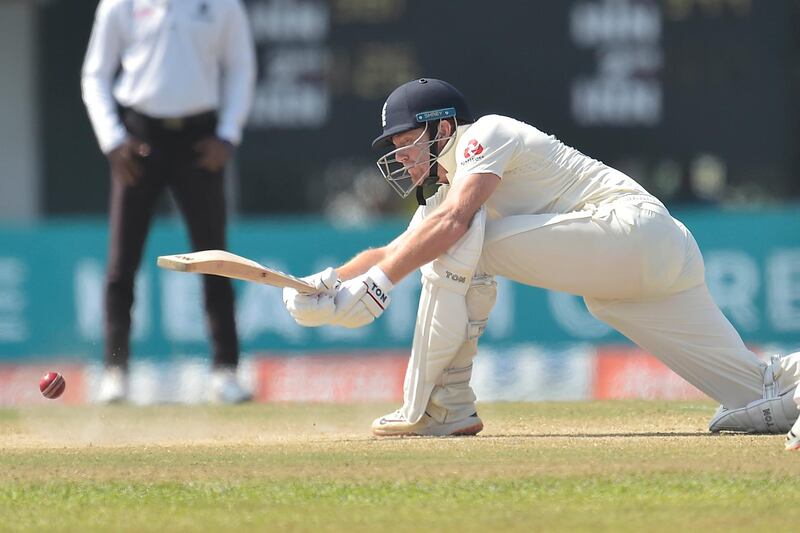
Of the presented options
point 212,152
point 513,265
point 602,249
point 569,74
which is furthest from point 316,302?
point 569,74

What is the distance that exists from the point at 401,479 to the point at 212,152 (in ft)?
10.4

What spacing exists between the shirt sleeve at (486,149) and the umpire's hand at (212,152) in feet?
7.71

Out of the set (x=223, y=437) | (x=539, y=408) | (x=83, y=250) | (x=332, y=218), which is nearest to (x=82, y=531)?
(x=223, y=437)

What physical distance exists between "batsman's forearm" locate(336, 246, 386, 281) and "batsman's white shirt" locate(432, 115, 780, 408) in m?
0.36

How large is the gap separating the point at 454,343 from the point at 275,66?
6.66m

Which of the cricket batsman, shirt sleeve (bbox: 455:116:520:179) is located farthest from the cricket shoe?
shirt sleeve (bbox: 455:116:520:179)

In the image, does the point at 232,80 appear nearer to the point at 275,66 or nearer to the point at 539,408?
the point at 539,408

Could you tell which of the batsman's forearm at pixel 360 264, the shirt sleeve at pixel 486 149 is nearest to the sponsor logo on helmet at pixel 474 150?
the shirt sleeve at pixel 486 149

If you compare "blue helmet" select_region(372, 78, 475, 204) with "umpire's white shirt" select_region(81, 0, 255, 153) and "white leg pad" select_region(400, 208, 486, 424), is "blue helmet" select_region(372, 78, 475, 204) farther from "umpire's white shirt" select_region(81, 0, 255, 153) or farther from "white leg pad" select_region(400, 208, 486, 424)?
"umpire's white shirt" select_region(81, 0, 255, 153)

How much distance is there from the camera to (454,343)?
5.09 metres

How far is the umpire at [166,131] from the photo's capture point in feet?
23.4

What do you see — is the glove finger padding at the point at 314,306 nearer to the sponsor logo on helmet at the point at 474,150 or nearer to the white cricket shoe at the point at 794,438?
the sponsor logo on helmet at the point at 474,150

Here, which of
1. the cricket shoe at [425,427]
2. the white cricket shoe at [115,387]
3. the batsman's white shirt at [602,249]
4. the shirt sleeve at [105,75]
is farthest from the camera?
the shirt sleeve at [105,75]

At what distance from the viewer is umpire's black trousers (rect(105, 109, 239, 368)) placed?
279 inches
